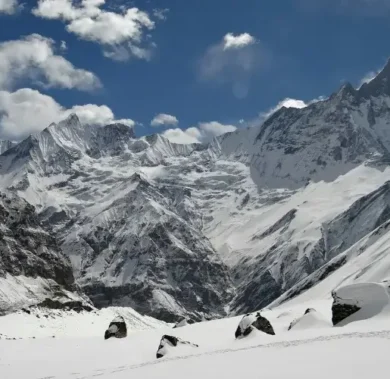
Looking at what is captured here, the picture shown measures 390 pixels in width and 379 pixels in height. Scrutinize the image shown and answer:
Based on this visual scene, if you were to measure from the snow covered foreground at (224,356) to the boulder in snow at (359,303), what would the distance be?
28.9 inches

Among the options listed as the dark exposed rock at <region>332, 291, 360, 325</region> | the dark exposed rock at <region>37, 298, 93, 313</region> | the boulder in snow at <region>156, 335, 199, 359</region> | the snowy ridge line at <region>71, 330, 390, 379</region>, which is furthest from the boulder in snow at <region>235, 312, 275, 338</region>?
the dark exposed rock at <region>37, 298, 93, 313</region>

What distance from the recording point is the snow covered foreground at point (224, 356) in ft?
67.8

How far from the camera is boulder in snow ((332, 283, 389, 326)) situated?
3130 centimetres

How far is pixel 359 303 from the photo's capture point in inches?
1268

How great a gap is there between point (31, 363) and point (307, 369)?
1790 centimetres

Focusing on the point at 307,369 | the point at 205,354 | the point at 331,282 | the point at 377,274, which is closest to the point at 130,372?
the point at 205,354

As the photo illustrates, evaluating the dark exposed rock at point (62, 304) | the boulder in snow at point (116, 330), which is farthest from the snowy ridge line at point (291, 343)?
the dark exposed rock at point (62, 304)

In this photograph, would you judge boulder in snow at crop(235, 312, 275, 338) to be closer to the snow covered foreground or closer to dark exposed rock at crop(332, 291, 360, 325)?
the snow covered foreground

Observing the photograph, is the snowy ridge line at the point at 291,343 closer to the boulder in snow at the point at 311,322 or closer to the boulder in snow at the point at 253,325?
the boulder in snow at the point at 253,325

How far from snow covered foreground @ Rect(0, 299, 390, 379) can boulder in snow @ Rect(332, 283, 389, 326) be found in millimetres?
735

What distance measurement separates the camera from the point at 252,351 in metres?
25.9

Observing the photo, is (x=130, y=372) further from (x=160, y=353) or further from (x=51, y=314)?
(x=51, y=314)

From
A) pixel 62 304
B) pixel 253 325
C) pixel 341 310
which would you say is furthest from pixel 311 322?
pixel 62 304

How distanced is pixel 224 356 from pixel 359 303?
32.8 ft
